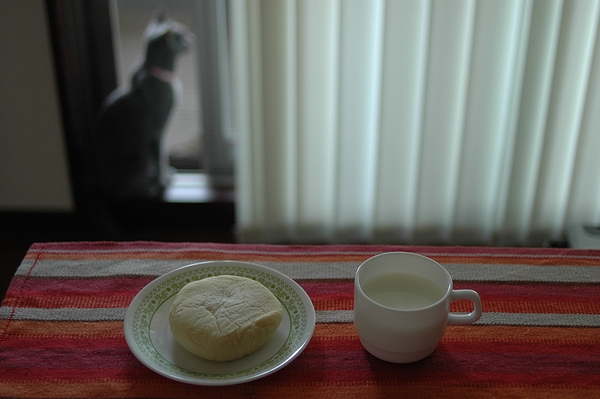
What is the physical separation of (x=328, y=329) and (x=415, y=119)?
119 cm

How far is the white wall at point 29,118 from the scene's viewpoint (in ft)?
6.27

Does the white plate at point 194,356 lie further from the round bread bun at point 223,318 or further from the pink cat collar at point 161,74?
the pink cat collar at point 161,74

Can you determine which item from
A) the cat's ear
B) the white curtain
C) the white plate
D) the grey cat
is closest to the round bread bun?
the white plate

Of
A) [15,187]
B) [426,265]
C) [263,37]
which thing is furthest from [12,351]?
[15,187]

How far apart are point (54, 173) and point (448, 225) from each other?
4.47ft

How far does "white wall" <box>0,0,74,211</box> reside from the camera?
6.27ft

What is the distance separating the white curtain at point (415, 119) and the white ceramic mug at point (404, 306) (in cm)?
112

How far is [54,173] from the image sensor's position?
2.07m

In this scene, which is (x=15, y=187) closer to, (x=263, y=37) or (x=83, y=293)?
(x=263, y=37)

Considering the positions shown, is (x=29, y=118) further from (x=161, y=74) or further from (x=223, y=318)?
(x=223, y=318)

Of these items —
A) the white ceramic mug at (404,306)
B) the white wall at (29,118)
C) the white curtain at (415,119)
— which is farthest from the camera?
the white wall at (29,118)

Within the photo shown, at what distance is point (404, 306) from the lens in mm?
703

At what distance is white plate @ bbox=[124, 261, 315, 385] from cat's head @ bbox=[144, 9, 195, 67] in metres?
1.32

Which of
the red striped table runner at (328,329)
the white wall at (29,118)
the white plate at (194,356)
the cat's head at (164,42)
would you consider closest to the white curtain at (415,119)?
the cat's head at (164,42)
